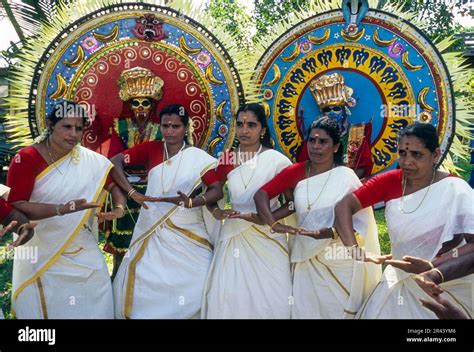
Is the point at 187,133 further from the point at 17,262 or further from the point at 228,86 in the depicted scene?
the point at 17,262

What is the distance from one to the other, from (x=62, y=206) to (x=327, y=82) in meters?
2.30

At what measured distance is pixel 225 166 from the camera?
419cm

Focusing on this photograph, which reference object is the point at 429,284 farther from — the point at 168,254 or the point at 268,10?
the point at 268,10

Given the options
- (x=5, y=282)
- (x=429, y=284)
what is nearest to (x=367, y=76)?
(x=429, y=284)

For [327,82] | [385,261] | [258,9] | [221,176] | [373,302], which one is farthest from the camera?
[258,9]

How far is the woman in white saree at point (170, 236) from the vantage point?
4000 millimetres

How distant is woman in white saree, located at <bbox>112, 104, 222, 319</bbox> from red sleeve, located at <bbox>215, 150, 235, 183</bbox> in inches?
2.8

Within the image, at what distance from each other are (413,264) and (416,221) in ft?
1.24

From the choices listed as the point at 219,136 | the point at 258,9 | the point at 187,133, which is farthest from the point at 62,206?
the point at 258,9

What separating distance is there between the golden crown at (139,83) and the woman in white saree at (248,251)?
91cm

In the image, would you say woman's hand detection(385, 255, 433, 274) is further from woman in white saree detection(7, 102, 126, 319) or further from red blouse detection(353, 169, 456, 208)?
woman in white saree detection(7, 102, 126, 319)

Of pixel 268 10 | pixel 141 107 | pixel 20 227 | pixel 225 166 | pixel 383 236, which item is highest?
pixel 268 10

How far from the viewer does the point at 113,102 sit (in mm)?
4625

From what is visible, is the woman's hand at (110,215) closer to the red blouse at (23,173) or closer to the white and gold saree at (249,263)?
the red blouse at (23,173)
